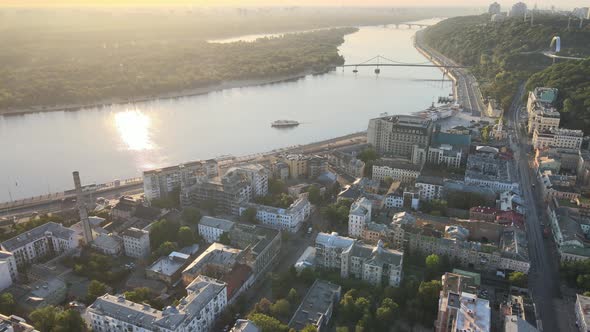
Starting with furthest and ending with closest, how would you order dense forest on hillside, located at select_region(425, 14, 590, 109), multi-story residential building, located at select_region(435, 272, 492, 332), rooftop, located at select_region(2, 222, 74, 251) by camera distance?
dense forest on hillside, located at select_region(425, 14, 590, 109)
rooftop, located at select_region(2, 222, 74, 251)
multi-story residential building, located at select_region(435, 272, 492, 332)

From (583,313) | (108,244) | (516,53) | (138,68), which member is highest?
(516,53)

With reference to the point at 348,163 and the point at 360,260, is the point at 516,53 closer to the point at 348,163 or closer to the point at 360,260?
the point at 348,163

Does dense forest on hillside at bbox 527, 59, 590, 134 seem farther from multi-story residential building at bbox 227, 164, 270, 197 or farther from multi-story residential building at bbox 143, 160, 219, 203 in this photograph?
multi-story residential building at bbox 143, 160, 219, 203

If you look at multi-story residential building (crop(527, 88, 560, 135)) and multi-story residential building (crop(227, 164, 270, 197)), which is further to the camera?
multi-story residential building (crop(527, 88, 560, 135))

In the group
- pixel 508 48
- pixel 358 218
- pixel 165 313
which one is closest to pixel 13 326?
pixel 165 313

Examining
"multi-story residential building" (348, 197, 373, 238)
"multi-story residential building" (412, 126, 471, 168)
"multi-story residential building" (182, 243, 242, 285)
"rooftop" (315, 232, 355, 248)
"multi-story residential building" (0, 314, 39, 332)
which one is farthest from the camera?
"multi-story residential building" (412, 126, 471, 168)

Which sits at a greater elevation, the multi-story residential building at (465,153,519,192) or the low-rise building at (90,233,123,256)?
the multi-story residential building at (465,153,519,192)

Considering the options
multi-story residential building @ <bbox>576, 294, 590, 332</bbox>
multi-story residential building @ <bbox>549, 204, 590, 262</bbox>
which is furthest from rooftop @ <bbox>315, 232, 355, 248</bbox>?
multi-story residential building @ <bbox>549, 204, 590, 262</bbox>

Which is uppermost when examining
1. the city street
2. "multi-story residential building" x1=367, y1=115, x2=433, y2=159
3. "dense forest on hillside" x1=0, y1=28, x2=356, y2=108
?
"dense forest on hillside" x1=0, y1=28, x2=356, y2=108
